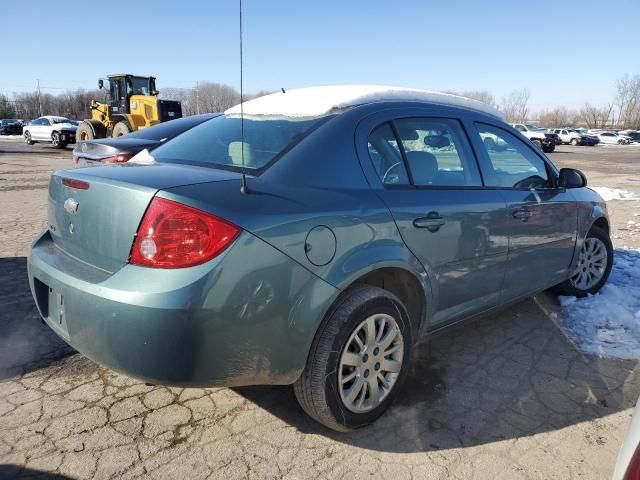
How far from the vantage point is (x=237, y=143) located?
8.59 feet

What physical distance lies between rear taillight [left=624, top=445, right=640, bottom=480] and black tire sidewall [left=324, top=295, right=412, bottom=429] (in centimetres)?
121

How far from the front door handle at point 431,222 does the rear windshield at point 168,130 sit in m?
4.22

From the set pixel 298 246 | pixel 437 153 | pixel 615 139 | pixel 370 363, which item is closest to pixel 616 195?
pixel 437 153

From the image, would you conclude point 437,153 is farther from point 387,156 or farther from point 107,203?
point 107,203

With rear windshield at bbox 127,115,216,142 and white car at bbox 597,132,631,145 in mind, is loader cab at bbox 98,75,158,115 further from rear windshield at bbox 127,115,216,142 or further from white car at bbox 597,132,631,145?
white car at bbox 597,132,631,145

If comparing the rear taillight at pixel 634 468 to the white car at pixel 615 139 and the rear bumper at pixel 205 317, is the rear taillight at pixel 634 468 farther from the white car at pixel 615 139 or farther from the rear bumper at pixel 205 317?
the white car at pixel 615 139

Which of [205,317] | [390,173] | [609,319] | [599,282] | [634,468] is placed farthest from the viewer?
[599,282]

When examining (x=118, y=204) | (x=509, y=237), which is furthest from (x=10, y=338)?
(x=509, y=237)

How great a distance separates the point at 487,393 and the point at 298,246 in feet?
5.24

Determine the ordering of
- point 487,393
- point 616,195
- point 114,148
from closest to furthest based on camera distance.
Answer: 1. point 487,393
2. point 114,148
3. point 616,195

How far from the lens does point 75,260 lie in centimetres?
225

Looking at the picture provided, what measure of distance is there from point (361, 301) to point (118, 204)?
1164 millimetres

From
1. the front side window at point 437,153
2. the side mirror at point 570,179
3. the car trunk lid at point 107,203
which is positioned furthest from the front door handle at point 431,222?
the side mirror at point 570,179

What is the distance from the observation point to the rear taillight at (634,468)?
1.20 m
